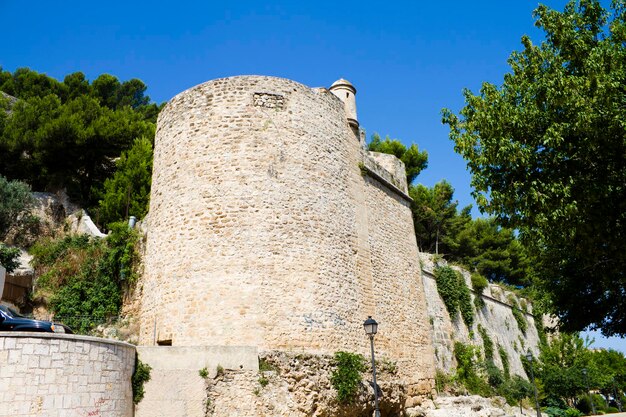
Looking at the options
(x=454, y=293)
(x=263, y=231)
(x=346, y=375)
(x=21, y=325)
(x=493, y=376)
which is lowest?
(x=493, y=376)

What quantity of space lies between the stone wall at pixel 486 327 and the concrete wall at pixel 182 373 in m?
Answer: 9.97

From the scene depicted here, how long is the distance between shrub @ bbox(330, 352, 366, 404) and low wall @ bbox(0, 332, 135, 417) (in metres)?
4.31

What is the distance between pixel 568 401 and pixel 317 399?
2469cm

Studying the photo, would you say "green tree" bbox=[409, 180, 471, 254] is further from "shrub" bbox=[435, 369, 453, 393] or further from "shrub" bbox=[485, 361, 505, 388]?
"shrub" bbox=[435, 369, 453, 393]

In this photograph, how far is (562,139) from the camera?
988 cm

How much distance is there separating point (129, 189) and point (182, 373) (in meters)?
14.0

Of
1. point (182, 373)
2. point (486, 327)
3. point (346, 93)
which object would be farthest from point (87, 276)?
point (486, 327)

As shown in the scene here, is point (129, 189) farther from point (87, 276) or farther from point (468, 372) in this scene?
point (468, 372)

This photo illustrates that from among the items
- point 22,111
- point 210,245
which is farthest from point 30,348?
point 22,111

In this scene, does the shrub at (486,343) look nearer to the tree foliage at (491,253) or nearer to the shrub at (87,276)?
the tree foliage at (491,253)

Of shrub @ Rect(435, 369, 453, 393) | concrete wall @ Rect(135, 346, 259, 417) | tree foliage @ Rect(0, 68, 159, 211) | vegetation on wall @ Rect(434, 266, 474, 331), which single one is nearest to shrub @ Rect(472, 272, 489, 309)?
vegetation on wall @ Rect(434, 266, 474, 331)

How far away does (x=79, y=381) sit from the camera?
24.9 ft

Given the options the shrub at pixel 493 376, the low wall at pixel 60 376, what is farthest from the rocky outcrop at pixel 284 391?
the shrub at pixel 493 376

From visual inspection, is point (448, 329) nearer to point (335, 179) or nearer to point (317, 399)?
point (335, 179)
